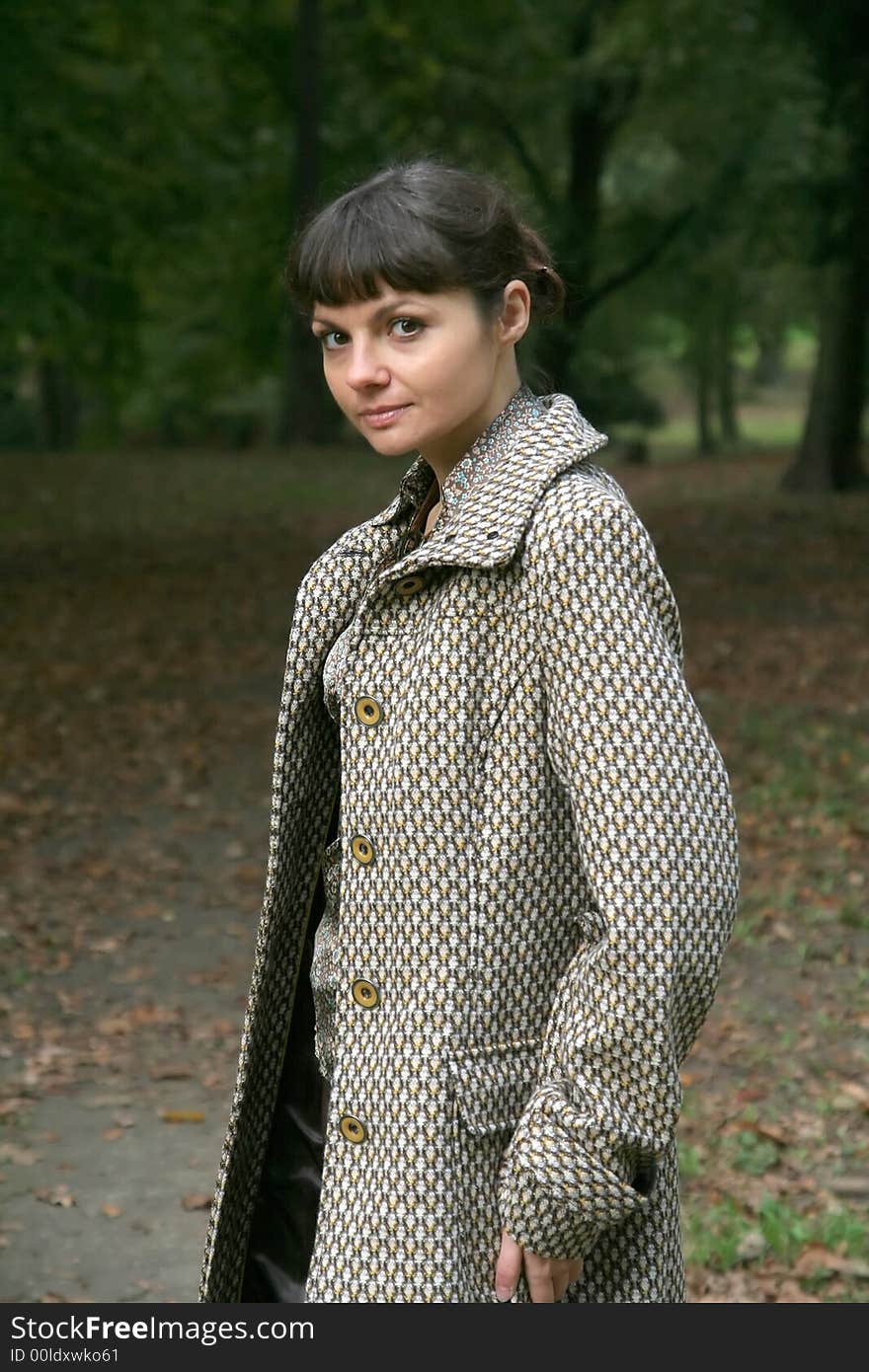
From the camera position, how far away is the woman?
193 cm

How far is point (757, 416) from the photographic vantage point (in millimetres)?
67562

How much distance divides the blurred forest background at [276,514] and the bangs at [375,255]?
0.94 ft

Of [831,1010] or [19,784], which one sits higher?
[831,1010]

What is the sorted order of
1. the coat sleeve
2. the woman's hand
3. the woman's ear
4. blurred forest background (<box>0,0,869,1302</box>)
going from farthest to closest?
blurred forest background (<box>0,0,869,1302</box>) < the woman's ear < the woman's hand < the coat sleeve

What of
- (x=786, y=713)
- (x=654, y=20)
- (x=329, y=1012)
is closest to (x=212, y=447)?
(x=654, y=20)

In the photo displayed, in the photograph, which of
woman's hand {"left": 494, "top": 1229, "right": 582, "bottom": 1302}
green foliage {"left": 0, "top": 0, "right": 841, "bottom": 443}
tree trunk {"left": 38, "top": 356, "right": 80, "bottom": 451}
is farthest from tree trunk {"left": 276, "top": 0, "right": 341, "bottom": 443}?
woman's hand {"left": 494, "top": 1229, "right": 582, "bottom": 1302}

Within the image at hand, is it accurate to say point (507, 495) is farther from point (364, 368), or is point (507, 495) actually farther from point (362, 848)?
point (362, 848)

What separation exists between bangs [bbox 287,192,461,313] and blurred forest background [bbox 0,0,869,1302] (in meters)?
0.29

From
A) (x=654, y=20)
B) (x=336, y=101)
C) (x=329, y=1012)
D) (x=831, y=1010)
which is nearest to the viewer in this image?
(x=329, y=1012)

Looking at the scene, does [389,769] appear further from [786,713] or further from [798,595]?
[798,595]

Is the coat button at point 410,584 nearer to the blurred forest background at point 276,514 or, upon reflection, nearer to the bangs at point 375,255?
the bangs at point 375,255

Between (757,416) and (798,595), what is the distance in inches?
2136

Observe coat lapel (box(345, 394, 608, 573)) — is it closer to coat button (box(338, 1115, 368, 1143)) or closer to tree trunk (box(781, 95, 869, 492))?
coat button (box(338, 1115, 368, 1143))

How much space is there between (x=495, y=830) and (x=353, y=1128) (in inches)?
16.3
